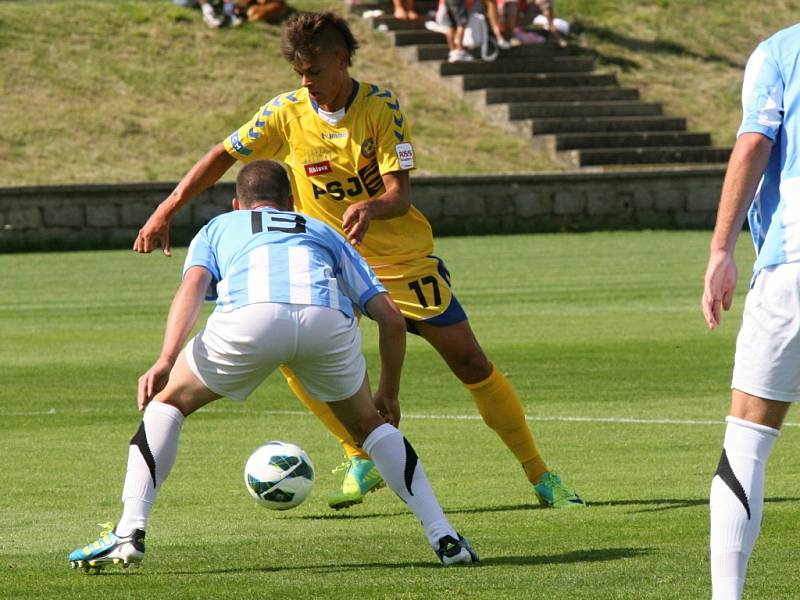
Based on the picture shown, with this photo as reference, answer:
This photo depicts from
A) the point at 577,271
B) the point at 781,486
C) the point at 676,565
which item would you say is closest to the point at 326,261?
the point at 676,565

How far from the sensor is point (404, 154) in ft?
25.5

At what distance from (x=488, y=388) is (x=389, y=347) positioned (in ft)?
5.24

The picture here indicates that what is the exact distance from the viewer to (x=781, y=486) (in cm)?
790

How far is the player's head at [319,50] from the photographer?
7.46 meters

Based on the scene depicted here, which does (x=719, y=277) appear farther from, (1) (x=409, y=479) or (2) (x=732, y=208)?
(1) (x=409, y=479)

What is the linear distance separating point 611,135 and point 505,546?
25.7 metres

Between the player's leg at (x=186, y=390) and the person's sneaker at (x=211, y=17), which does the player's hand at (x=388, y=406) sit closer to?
the player's leg at (x=186, y=390)

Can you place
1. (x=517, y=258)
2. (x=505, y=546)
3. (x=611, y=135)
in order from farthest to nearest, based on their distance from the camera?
(x=611, y=135)
(x=517, y=258)
(x=505, y=546)

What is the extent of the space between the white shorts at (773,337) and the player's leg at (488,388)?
3213 mm

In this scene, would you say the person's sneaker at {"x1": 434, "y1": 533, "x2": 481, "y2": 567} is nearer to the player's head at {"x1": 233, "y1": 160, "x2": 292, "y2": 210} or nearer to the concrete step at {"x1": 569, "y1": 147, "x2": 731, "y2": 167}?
the player's head at {"x1": 233, "y1": 160, "x2": 292, "y2": 210}

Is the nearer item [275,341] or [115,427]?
[275,341]

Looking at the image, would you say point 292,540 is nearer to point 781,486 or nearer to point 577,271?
point 781,486

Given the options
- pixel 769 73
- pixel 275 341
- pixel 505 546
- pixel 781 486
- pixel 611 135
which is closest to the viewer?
pixel 769 73

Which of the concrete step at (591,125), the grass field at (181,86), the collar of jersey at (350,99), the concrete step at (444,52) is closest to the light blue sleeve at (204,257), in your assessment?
the collar of jersey at (350,99)
